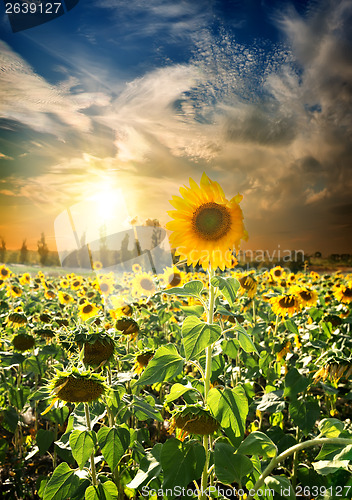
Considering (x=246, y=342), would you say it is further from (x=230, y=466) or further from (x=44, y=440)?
(x=44, y=440)

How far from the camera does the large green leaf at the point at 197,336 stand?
62.8 inches

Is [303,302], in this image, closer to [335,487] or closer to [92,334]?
[92,334]

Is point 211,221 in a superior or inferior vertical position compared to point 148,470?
superior

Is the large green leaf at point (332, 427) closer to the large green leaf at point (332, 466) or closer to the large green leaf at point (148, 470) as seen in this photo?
the large green leaf at point (332, 466)

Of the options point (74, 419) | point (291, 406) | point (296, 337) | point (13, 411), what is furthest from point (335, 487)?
point (13, 411)

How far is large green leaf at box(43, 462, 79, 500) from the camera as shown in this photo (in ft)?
6.49

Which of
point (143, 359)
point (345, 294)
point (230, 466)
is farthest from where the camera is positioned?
point (345, 294)

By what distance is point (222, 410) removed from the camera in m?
1.69

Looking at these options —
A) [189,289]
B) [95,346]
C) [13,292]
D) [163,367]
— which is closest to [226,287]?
[189,289]

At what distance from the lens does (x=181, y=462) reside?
1625 mm

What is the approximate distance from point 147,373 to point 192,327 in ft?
1.08

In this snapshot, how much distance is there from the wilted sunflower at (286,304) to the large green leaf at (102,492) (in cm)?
270

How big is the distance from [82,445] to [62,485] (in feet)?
1.14

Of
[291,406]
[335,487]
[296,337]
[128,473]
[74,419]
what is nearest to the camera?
[335,487]
